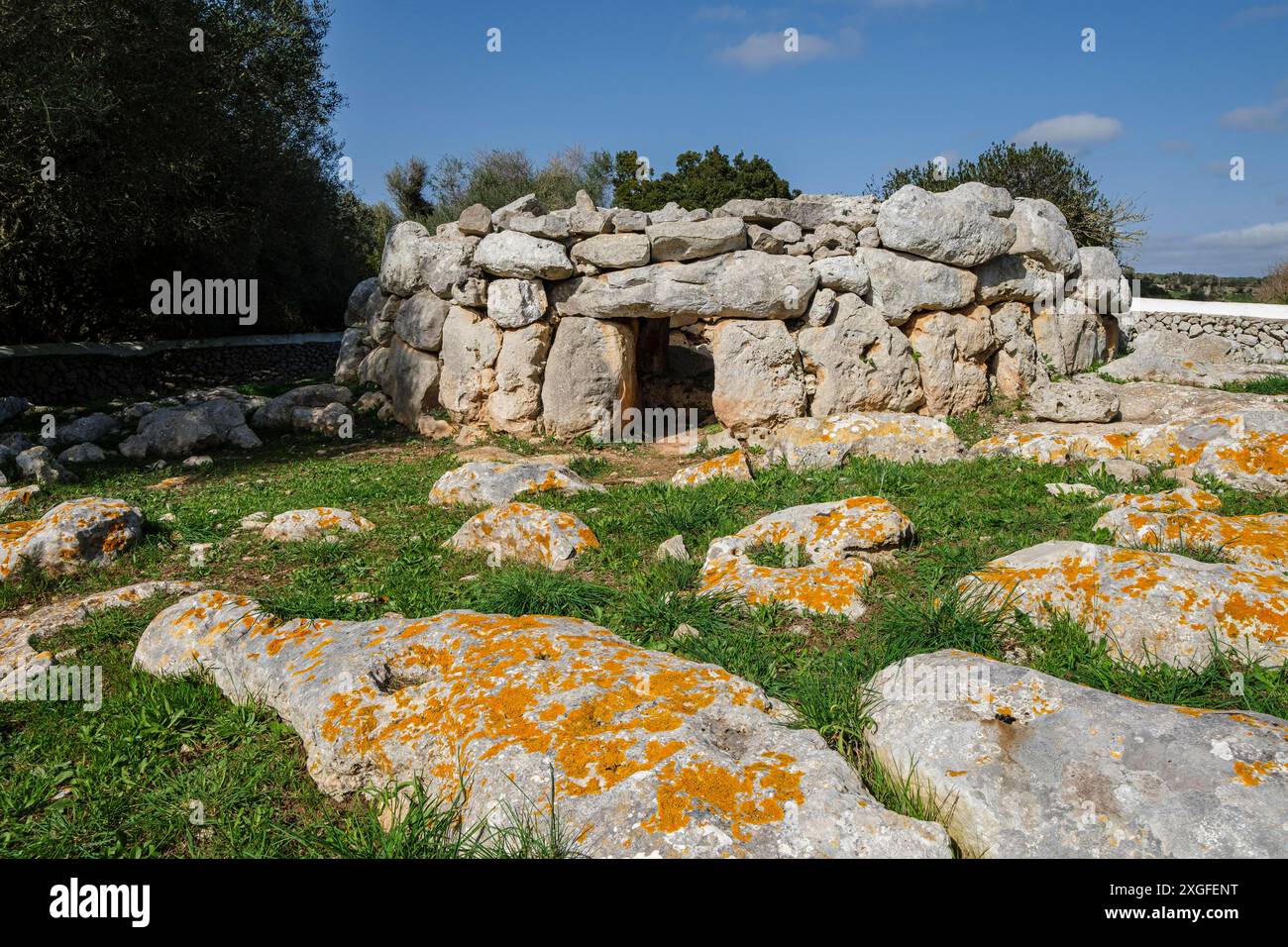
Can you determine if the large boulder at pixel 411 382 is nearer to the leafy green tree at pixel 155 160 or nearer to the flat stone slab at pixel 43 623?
the leafy green tree at pixel 155 160

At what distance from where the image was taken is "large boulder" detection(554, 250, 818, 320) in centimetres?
1205

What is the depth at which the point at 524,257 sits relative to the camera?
40.8 feet

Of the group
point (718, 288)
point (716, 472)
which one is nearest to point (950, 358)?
point (718, 288)

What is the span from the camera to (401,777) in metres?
3.30

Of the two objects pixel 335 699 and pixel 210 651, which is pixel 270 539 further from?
pixel 335 699

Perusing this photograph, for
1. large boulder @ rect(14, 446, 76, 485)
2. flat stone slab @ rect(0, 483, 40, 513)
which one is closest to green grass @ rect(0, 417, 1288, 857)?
flat stone slab @ rect(0, 483, 40, 513)

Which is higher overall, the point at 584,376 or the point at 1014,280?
the point at 1014,280

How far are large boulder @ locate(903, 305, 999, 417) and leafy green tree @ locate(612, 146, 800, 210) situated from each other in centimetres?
1704

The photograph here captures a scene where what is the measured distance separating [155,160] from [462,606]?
39.2 ft

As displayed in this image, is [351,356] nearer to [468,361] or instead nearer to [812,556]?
[468,361]

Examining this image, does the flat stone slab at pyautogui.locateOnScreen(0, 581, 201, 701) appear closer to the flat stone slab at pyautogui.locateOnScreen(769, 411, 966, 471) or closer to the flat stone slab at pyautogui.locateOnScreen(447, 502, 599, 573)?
the flat stone slab at pyautogui.locateOnScreen(447, 502, 599, 573)

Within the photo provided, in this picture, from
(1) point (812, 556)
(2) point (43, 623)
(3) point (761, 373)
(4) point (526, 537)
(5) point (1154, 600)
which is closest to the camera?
(5) point (1154, 600)

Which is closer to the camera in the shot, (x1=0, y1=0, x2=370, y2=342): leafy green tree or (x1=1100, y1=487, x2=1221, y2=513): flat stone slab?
(x1=1100, y1=487, x2=1221, y2=513): flat stone slab
